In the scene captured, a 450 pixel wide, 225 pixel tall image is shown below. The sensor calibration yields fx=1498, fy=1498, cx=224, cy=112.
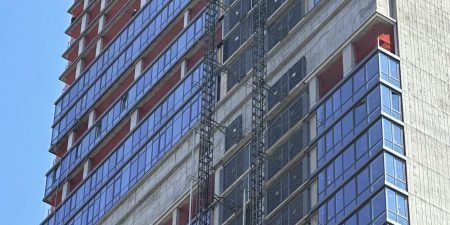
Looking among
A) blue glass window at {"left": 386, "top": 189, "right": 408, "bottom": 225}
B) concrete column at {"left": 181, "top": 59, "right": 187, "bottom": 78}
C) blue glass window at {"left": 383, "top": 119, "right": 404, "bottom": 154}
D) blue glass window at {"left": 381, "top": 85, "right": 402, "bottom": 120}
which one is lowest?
blue glass window at {"left": 386, "top": 189, "right": 408, "bottom": 225}

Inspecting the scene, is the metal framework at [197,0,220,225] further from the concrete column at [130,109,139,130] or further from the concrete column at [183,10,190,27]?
the concrete column at [130,109,139,130]

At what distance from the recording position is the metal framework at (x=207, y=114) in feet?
318

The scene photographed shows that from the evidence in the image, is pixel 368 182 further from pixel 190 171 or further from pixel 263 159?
pixel 190 171

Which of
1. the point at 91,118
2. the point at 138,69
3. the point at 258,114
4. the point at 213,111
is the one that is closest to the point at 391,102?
the point at 258,114

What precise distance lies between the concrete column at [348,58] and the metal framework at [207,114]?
13.5 m

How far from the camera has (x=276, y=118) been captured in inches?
3701

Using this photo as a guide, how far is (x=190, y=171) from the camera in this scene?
101m

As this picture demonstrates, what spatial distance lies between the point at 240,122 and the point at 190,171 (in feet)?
20.3

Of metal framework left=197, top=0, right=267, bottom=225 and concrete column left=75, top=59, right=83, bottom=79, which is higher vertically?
concrete column left=75, top=59, right=83, bottom=79

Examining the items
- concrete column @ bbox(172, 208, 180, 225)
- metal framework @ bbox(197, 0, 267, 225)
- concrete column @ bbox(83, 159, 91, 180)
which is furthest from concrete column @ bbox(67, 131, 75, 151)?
concrete column @ bbox(172, 208, 180, 225)

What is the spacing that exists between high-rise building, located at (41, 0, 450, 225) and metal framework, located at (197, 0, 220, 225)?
0.59 m

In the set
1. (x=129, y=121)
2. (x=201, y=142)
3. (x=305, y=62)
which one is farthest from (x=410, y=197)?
(x=129, y=121)

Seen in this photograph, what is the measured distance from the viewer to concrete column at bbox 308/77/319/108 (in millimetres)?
90812

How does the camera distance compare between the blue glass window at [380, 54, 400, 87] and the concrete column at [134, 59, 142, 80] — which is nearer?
the blue glass window at [380, 54, 400, 87]
